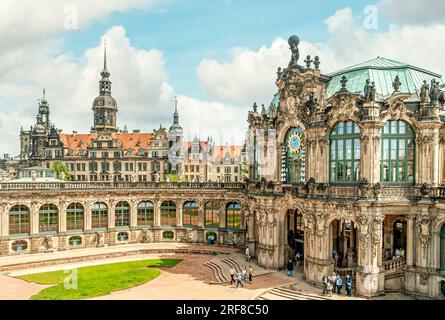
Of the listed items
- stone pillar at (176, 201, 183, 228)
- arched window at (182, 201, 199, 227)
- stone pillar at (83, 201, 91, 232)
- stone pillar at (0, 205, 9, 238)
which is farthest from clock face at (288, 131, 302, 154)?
stone pillar at (0, 205, 9, 238)

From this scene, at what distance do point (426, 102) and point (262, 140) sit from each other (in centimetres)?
1599

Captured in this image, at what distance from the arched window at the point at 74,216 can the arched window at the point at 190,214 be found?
13.6 meters

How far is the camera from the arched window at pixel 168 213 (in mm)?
52062

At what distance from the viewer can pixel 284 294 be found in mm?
30375

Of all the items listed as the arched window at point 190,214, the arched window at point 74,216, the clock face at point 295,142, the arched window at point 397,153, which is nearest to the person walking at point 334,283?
the arched window at point 397,153

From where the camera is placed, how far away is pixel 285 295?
1189 inches

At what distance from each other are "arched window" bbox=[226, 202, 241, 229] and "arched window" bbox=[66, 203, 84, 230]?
19.3 meters

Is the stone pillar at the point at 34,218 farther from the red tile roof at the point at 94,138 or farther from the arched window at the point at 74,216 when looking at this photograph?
the red tile roof at the point at 94,138

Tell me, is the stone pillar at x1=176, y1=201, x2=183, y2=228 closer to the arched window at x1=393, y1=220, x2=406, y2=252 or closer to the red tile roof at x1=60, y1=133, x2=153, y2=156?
the arched window at x1=393, y1=220, x2=406, y2=252

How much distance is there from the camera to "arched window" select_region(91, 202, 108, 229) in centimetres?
4900

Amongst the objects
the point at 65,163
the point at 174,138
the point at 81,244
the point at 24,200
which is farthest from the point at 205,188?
the point at 65,163

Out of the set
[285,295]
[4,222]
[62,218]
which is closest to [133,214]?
[62,218]

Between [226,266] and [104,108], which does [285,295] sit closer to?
[226,266]
